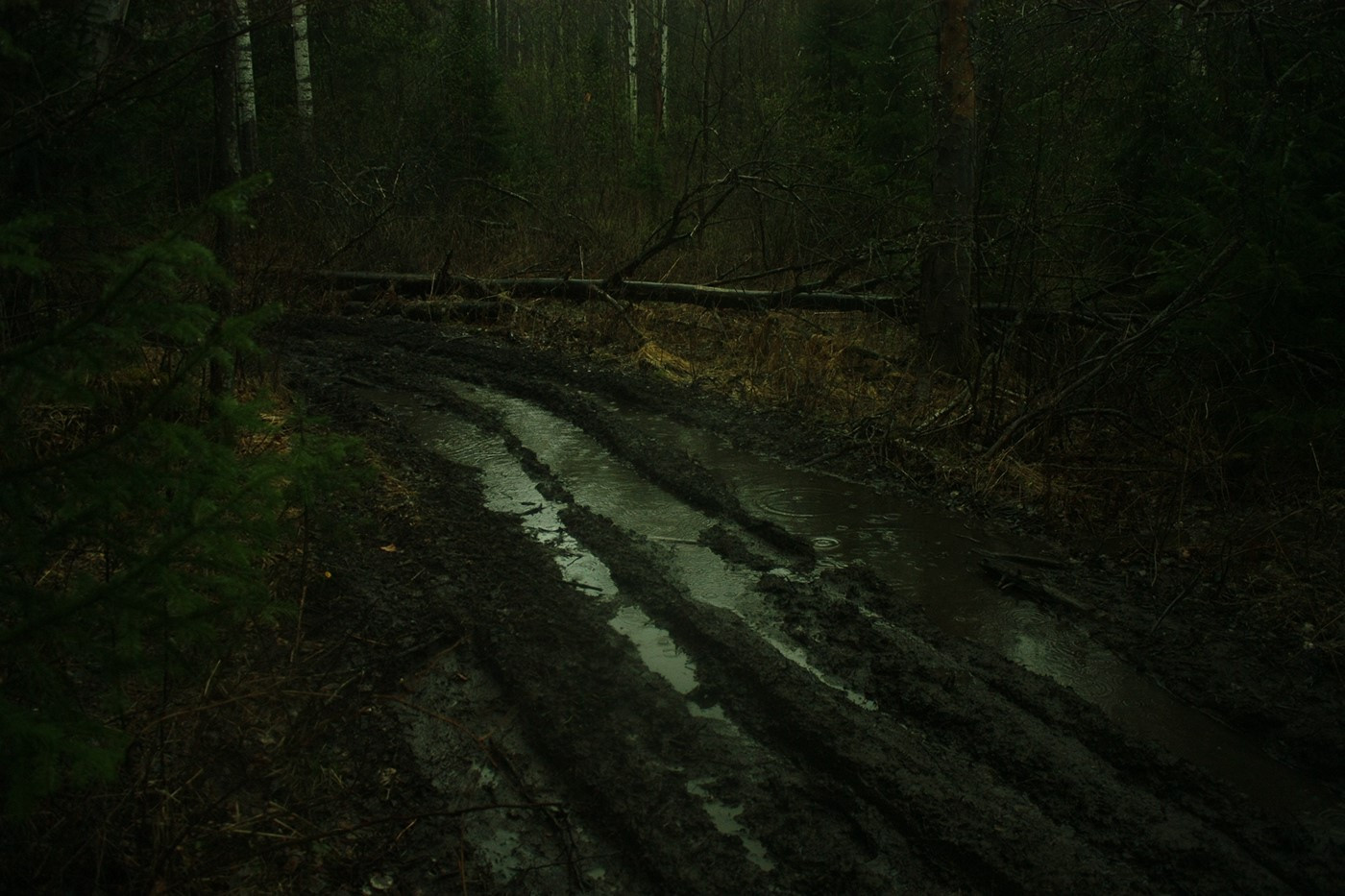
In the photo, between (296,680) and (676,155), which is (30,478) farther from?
(676,155)

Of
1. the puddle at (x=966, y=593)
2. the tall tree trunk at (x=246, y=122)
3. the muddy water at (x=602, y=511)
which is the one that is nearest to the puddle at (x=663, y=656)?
the muddy water at (x=602, y=511)

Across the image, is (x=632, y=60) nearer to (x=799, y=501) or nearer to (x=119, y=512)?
(x=799, y=501)

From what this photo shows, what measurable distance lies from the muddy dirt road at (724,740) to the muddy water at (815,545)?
5cm

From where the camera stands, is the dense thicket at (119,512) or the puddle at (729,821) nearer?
the dense thicket at (119,512)

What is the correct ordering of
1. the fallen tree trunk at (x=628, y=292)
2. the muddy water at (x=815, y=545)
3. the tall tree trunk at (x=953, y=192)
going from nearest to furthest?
the muddy water at (x=815, y=545) → the tall tree trunk at (x=953, y=192) → the fallen tree trunk at (x=628, y=292)

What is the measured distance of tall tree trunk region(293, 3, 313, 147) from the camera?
18.4 metres

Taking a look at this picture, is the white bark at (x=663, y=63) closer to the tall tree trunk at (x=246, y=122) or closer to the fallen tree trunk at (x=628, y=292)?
the fallen tree trunk at (x=628, y=292)

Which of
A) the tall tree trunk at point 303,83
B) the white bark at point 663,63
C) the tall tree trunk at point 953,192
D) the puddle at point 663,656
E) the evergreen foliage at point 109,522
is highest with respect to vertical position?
the white bark at point 663,63

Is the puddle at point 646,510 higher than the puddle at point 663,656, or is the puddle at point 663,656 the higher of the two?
the puddle at point 646,510

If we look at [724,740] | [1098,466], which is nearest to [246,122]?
[1098,466]

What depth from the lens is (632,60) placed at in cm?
3022

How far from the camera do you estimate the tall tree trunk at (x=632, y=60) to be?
25919mm

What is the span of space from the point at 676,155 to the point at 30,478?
19.4m

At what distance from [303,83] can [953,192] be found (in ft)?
49.7
